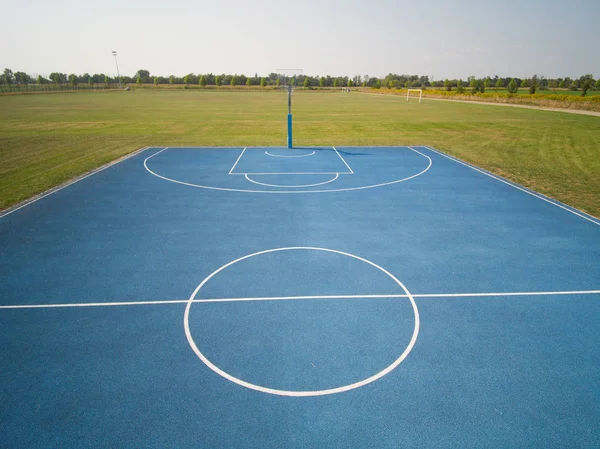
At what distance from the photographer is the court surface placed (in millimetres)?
4066

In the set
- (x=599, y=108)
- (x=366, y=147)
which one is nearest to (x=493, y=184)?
(x=366, y=147)

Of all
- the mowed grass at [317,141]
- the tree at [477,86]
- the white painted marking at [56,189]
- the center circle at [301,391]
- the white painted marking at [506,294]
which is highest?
the tree at [477,86]

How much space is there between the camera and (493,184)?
13.3 m

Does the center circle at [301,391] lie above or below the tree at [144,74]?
below

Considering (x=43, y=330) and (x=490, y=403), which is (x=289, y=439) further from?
(x=43, y=330)

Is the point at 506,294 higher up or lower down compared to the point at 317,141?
lower down

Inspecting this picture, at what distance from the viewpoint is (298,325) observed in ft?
18.5

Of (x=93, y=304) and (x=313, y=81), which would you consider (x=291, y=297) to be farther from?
(x=313, y=81)

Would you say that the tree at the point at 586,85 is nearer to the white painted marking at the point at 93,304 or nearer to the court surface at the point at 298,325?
the court surface at the point at 298,325

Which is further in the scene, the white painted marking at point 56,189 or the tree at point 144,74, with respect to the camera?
the tree at point 144,74

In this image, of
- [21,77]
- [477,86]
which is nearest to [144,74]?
[21,77]

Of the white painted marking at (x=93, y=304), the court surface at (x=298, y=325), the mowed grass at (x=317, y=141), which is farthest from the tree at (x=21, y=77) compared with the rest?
the white painted marking at (x=93, y=304)

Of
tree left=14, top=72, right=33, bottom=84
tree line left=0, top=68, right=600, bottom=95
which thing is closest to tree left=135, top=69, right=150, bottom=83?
tree line left=0, top=68, right=600, bottom=95

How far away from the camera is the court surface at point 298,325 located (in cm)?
407
